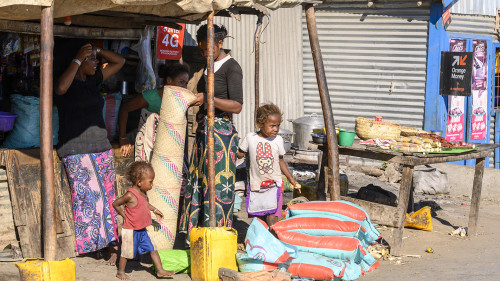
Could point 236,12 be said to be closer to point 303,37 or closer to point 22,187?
point 22,187

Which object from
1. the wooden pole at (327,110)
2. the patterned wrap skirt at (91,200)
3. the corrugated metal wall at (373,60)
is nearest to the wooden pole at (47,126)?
the patterned wrap skirt at (91,200)

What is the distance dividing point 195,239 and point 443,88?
721cm

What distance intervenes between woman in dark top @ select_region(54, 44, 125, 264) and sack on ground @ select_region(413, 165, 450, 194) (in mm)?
5787

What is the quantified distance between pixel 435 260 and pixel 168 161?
9.34ft

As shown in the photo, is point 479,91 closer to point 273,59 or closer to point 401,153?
point 273,59

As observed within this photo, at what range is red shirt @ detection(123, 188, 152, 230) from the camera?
544cm

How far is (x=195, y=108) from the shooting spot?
8.36m

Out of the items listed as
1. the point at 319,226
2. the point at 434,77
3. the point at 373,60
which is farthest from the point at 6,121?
the point at 434,77

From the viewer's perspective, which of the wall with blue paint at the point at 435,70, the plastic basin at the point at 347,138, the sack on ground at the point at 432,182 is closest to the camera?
the plastic basin at the point at 347,138

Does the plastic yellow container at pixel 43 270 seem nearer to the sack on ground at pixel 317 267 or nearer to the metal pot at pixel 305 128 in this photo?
the sack on ground at pixel 317 267

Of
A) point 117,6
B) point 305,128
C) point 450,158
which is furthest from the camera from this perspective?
point 305,128

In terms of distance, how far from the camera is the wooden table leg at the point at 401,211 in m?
6.52

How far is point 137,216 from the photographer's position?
5453mm

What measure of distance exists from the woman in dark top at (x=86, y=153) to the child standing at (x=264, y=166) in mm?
1302
